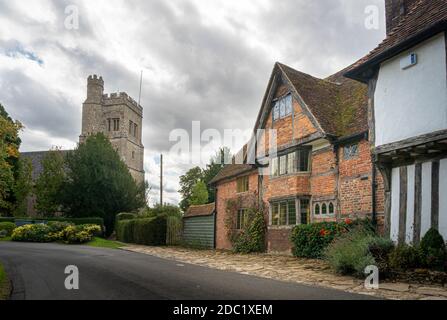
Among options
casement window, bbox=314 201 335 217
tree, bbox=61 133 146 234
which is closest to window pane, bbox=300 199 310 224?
casement window, bbox=314 201 335 217

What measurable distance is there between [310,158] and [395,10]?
269 inches

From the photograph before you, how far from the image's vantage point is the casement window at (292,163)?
16.5 metres

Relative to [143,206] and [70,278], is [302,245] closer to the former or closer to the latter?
[70,278]

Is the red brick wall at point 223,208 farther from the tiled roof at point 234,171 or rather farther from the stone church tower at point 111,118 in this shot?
the stone church tower at point 111,118

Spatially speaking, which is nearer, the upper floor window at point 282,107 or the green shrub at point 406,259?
the green shrub at point 406,259

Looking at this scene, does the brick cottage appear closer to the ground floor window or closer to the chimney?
the ground floor window

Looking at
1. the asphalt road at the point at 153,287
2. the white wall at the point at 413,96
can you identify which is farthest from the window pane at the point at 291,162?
the asphalt road at the point at 153,287

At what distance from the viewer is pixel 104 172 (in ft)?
114

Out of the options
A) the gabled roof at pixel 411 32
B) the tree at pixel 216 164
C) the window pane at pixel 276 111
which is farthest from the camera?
the tree at pixel 216 164

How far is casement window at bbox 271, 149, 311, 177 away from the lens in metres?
16.5

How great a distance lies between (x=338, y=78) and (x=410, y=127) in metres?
9.68

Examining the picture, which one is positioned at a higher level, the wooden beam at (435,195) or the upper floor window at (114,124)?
the upper floor window at (114,124)

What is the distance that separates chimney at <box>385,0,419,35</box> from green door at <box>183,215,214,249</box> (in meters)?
15.9
